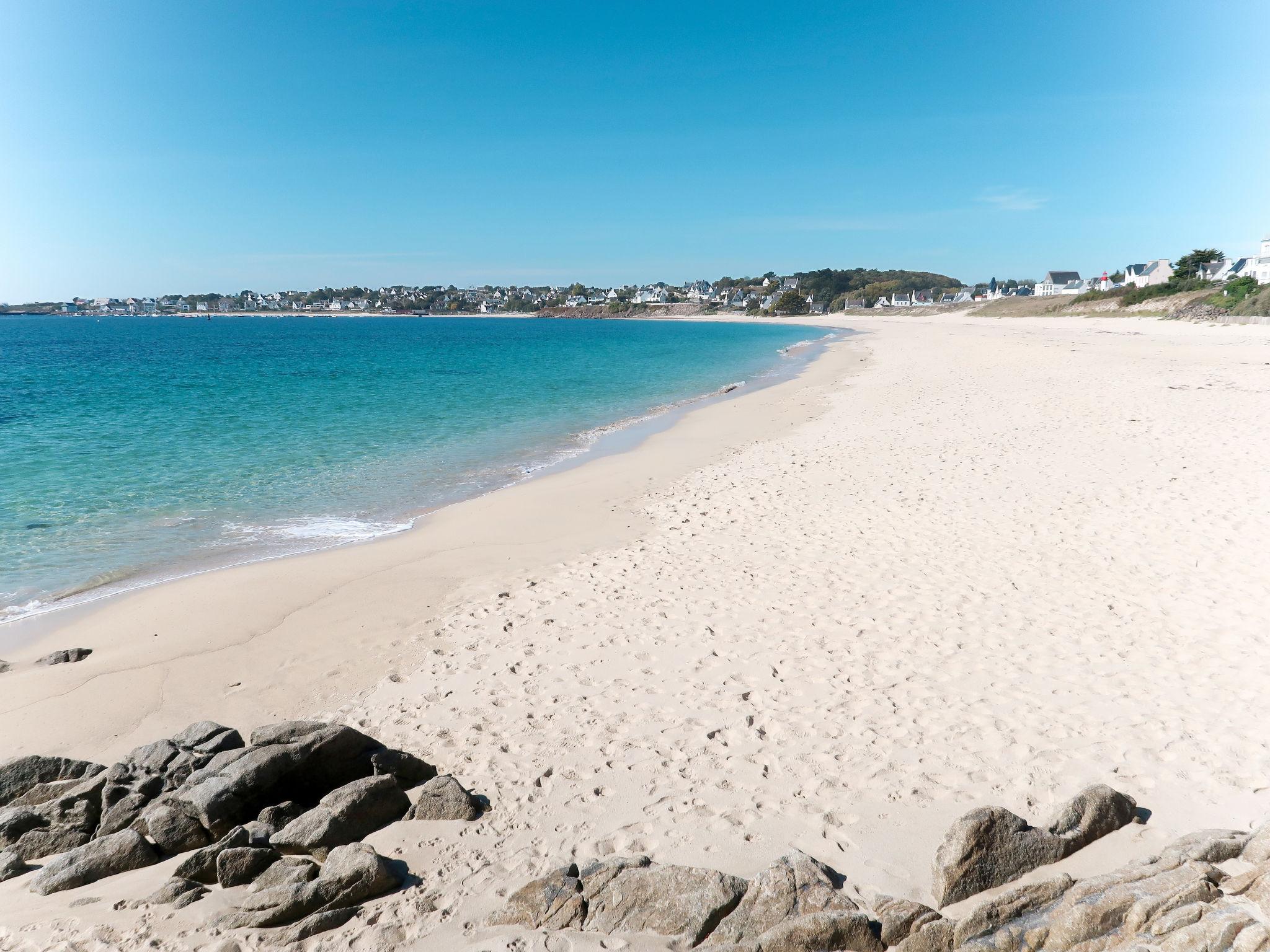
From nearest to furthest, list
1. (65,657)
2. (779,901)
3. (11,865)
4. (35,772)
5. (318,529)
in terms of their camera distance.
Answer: (779,901), (11,865), (35,772), (65,657), (318,529)

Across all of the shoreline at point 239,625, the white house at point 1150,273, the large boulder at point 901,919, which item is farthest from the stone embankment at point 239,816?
the white house at point 1150,273

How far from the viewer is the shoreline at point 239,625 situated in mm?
6539

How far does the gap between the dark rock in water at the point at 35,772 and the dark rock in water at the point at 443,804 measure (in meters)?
2.68

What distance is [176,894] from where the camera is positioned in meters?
4.06

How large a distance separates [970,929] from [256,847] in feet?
12.9

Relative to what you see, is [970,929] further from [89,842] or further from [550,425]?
[550,425]

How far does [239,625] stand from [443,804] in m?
4.98

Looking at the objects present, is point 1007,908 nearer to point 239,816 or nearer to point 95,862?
point 239,816

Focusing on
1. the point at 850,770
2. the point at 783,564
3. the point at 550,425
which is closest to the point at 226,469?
the point at 550,425

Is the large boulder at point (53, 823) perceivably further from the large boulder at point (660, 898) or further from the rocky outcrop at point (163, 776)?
the large boulder at point (660, 898)

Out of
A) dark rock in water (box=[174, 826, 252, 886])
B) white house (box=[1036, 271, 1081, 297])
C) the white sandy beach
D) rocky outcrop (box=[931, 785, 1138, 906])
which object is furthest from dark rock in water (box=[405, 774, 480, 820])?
white house (box=[1036, 271, 1081, 297])

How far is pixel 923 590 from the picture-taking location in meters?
7.95

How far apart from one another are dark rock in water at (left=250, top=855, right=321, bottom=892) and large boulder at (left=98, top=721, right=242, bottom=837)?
77 centimetres

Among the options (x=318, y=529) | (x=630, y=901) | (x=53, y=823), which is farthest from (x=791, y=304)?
(x=630, y=901)
